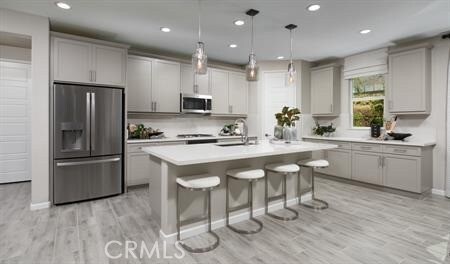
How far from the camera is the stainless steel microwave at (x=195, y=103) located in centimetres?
474

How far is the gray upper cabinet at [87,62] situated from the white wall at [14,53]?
6.26ft

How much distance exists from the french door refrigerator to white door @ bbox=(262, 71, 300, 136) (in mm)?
3114

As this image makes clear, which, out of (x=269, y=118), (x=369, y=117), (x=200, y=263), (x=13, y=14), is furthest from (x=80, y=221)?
(x=369, y=117)

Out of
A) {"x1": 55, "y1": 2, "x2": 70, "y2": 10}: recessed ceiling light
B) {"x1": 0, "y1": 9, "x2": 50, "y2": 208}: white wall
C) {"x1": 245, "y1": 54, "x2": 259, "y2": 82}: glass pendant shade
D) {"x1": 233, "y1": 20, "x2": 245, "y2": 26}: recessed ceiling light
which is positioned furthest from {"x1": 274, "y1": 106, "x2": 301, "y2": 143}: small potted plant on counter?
{"x1": 0, "y1": 9, "x2": 50, "y2": 208}: white wall

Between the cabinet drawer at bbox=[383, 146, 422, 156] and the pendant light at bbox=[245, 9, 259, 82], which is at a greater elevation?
the pendant light at bbox=[245, 9, 259, 82]

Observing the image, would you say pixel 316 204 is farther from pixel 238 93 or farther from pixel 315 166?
pixel 238 93

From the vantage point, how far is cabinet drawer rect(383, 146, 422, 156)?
142 inches

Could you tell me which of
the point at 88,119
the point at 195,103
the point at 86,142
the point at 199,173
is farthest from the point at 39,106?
the point at 195,103

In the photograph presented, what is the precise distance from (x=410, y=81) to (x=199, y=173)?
3.93 meters

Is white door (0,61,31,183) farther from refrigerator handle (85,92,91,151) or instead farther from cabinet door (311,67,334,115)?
cabinet door (311,67,334,115)

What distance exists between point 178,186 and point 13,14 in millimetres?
3108

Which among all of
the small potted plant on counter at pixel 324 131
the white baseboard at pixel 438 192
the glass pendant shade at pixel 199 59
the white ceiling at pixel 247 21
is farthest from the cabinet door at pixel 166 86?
the white baseboard at pixel 438 192

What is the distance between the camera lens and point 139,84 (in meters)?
4.27

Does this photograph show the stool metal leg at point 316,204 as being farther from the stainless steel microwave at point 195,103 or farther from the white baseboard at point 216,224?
the stainless steel microwave at point 195,103
